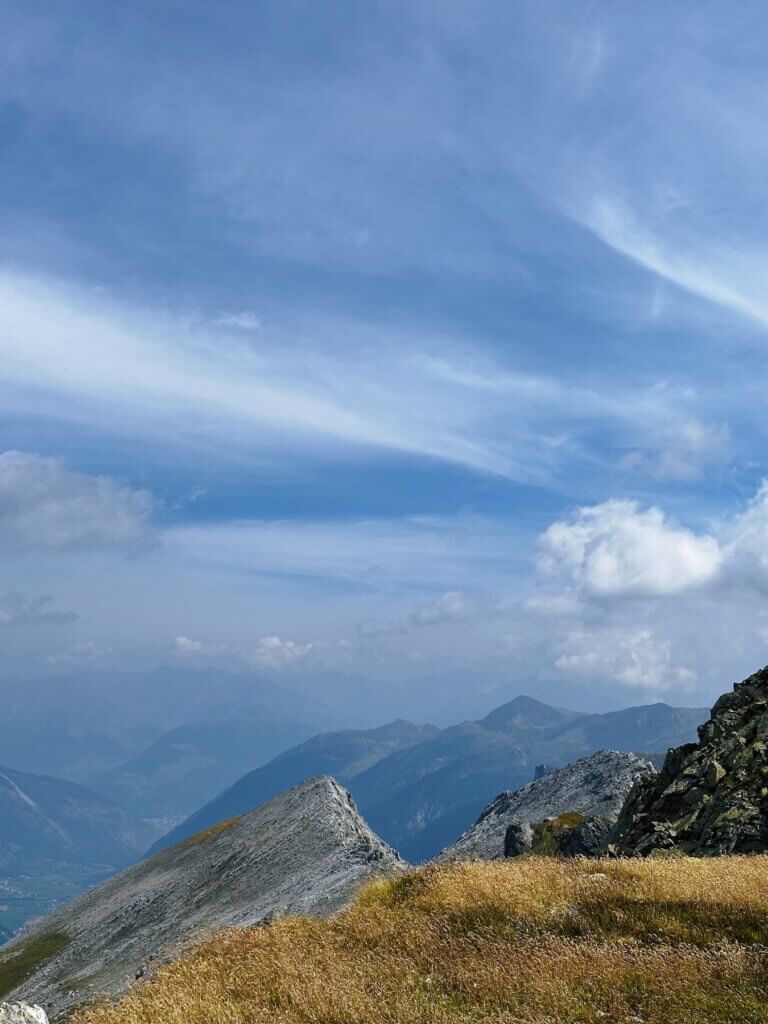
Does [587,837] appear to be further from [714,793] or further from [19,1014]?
[19,1014]

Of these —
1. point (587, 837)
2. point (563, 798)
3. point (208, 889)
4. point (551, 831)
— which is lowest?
point (208, 889)

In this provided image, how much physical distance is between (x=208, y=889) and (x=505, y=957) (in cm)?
7510

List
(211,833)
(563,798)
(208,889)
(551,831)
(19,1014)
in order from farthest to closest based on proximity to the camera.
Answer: (211,833), (563,798), (208,889), (551,831), (19,1014)

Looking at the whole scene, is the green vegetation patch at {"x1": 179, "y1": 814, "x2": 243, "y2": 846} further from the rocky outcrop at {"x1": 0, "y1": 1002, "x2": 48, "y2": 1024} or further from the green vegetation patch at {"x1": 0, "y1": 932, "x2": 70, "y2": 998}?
the rocky outcrop at {"x1": 0, "y1": 1002, "x2": 48, "y2": 1024}

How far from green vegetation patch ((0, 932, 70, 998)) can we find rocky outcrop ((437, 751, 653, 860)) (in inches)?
1883

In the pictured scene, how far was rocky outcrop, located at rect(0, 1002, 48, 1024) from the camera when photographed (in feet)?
32.7

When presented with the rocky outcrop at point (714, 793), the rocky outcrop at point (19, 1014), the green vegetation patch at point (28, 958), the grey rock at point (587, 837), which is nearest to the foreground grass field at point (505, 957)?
the rocky outcrop at point (19, 1014)

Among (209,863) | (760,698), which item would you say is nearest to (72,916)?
(209,863)

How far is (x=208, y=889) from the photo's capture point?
76688mm

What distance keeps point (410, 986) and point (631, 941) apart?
3752 millimetres

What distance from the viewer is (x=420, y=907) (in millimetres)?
15070

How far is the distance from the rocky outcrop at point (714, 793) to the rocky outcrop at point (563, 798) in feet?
146

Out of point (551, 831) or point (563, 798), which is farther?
point (563, 798)

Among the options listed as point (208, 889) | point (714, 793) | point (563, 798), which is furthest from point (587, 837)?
point (208, 889)
